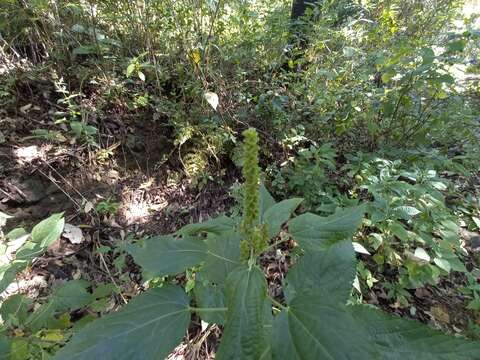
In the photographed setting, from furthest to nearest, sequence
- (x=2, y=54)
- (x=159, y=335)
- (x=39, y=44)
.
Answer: (x=39, y=44)
(x=2, y=54)
(x=159, y=335)

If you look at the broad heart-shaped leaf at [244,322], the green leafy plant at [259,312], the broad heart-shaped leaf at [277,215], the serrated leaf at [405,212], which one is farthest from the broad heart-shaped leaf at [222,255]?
the serrated leaf at [405,212]

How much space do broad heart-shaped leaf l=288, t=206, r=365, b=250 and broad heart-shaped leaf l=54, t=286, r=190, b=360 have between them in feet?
1.46

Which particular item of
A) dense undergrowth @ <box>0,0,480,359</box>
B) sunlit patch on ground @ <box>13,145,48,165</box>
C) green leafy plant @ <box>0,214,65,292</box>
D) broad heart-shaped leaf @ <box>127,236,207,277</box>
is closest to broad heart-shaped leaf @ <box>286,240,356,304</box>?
broad heart-shaped leaf @ <box>127,236,207,277</box>

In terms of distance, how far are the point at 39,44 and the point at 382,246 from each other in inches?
172

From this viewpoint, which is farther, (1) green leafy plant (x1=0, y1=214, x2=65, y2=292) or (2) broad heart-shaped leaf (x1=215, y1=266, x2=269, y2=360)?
(1) green leafy plant (x1=0, y1=214, x2=65, y2=292)

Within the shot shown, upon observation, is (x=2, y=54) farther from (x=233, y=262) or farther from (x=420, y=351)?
(x=420, y=351)

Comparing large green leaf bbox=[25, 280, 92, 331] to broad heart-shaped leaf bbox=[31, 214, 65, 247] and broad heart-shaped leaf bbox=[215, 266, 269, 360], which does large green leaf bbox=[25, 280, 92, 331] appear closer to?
broad heart-shaped leaf bbox=[31, 214, 65, 247]

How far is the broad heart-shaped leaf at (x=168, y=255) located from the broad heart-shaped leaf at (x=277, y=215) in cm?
25

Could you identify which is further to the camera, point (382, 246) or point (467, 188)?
point (467, 188)

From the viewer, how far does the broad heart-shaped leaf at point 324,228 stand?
94cm

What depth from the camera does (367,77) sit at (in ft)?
10.3

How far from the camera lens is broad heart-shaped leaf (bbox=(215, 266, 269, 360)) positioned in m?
0.71

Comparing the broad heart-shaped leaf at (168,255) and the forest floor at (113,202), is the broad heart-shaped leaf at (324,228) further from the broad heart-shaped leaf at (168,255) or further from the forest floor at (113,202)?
the forest floor at (113,202)

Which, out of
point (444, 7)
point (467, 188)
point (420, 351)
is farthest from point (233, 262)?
point (444, 7)
